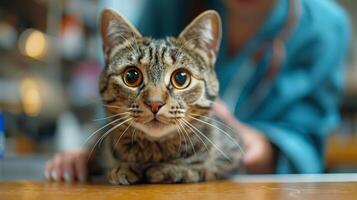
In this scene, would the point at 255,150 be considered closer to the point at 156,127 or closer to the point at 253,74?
the point at 253,74

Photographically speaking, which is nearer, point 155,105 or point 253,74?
point 155,105

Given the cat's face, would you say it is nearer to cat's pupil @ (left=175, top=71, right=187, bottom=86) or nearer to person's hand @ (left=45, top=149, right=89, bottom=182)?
cat's pupil @ (left=175, top=71, right=187, bottom=86)

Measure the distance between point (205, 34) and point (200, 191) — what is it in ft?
0.67

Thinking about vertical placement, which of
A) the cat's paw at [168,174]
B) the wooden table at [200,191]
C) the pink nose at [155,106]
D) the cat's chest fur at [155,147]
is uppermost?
the pink nose at [155,106]

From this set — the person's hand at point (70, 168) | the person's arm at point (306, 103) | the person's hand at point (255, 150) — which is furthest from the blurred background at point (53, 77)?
the person's hand at point (70, 168)

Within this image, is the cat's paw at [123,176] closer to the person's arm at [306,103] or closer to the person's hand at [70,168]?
the person's hand at [70,168]

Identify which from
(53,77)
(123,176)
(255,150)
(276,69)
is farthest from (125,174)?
(53,77)

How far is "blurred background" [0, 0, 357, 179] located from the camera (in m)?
1.72

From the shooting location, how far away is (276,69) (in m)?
0.93

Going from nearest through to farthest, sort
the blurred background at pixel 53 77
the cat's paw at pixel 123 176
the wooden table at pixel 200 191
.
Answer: the wooden table at pixel 200 191 → the cat's paw at pixel 123 176 → the blurred background at pixel 53 77

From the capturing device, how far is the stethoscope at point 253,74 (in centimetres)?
87

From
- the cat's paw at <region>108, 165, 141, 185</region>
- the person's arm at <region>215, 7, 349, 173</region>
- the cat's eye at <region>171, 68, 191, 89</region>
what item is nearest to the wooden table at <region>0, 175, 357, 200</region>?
the cat's paw at <region>108, 165, 141, 185</region>

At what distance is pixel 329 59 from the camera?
0.98 m

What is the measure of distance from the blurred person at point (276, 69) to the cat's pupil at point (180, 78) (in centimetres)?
24
